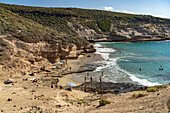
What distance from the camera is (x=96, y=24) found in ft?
313

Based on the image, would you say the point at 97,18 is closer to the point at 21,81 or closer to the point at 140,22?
the point at 140,22

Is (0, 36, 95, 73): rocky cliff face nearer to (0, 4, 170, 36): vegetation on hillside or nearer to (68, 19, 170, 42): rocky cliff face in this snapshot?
(0, 4, 170, 36): vegetation on hillside

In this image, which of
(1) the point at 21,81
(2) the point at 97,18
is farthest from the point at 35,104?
(2) the point at 97,18

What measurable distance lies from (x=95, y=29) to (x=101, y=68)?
195 feet

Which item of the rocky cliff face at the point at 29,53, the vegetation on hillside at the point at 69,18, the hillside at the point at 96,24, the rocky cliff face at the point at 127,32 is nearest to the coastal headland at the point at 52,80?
the rocky cliff face at the point at 29,53

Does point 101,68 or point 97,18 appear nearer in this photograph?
point 101,68

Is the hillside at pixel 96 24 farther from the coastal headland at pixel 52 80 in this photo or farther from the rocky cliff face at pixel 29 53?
the rocky cliff face at pixel 29 53

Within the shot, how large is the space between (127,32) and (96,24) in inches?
837

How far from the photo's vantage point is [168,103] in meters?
9.13

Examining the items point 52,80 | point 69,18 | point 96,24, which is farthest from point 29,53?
point 96,24

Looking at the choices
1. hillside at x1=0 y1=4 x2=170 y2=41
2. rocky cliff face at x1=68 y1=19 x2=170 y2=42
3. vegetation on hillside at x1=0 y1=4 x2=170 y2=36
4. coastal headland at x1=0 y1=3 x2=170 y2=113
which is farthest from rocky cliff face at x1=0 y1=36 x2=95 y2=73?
rocky cliff face at x1=68 y1=19 x2=170 y2=42

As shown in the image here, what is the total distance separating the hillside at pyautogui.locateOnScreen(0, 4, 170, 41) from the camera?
77.0 m

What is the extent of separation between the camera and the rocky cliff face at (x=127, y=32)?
84.4 meters

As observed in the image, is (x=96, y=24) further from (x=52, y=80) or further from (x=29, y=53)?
(x=52, y=80)
